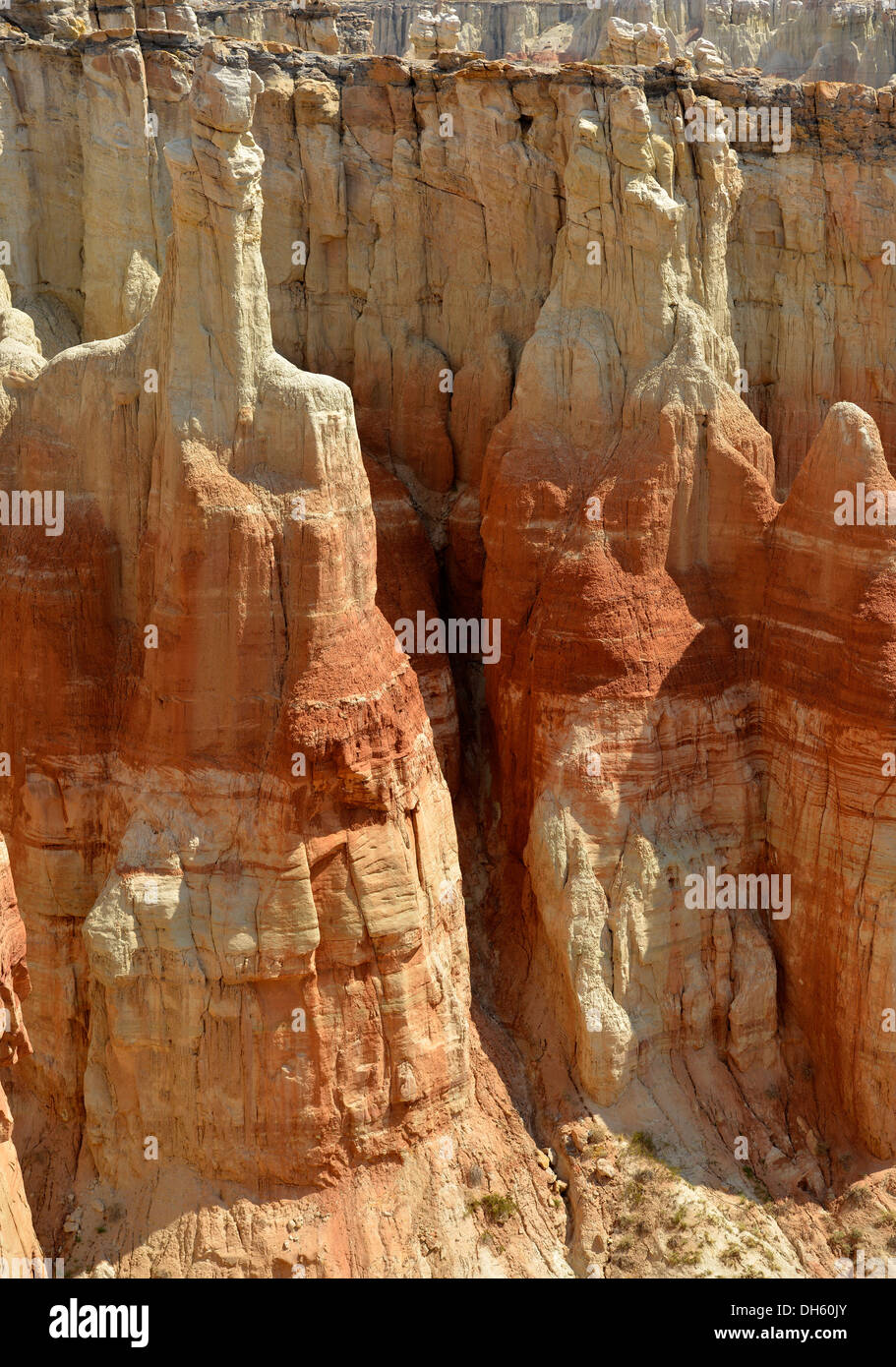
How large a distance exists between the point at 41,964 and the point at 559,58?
64696 millimetres

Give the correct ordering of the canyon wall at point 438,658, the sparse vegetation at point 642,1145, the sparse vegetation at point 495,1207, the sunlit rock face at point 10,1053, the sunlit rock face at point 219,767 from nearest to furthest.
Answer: the sunlit rock face at point 10,1053, the sunlit rock face at point 219,767, the canyon wall at point 438,658, the sparse vegetation at point 495,1207, the sparse vegetation at point 642,1145

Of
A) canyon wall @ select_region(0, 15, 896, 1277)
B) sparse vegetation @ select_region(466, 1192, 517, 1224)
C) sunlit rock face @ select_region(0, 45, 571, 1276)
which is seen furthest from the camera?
sparse vegetation @ select_region(466, 1192, 517, 1224)

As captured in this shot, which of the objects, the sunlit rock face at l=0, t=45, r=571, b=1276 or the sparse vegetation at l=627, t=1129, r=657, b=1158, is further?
the sparse vegetation at l=627, t=1129, r=657, b=1158

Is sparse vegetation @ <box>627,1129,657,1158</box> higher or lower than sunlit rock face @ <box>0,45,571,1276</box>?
lower

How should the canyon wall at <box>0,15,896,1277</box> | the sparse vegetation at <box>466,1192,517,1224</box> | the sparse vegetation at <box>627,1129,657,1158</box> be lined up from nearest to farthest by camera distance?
the canyon wall at <box>0,15,896,1277</box> < the sparse vegetation at <box>466,1192,517,1224</box> < the sparse vegetation at <box>627,1129,657,1158</box>

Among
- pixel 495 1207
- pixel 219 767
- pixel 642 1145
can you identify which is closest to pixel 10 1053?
pixel 219 767

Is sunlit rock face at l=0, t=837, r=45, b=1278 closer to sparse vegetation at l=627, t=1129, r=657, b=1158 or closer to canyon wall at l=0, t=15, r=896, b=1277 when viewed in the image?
canyon wall at l=0, t=15, r=896, b=1277

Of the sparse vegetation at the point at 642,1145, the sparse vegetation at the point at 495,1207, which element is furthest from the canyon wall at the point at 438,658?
the sparse vegetation at the point at 642,1145

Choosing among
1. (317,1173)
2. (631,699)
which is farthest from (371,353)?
(317,1173)

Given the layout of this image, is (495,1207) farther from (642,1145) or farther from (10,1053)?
(10,1053)

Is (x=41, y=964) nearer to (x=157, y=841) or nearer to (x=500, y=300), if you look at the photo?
(x=157, y=841)

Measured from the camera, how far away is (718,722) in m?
27.8

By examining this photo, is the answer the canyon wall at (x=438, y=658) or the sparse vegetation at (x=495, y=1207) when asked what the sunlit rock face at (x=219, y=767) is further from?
the sparse vegetation at (x=495, y=1207)

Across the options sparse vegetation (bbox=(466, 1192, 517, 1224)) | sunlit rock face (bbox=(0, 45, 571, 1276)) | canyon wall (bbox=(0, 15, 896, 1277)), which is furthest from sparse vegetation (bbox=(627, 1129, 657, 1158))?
sunlit rock face (bbox=(0, 45, 571, 1276))
